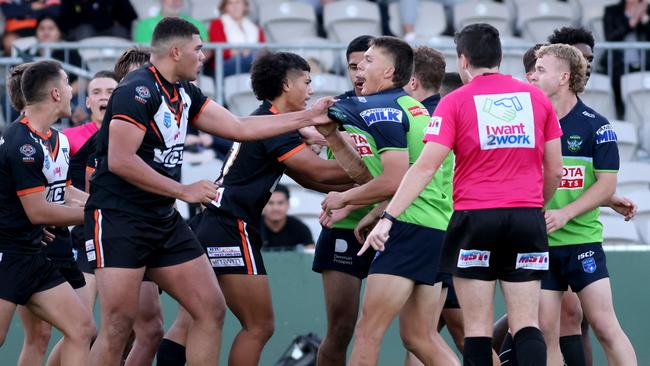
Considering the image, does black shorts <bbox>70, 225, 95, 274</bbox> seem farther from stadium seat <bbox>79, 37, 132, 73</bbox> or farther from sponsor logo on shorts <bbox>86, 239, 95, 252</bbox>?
stadium seat <bbox>79, 37, 132, 73</bbox>

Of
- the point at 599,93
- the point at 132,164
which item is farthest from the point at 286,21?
the point at 132,164

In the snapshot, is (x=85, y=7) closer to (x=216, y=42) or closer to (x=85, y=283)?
(x=216, y=42)

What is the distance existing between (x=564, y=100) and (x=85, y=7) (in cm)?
773

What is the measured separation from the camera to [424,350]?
278 inches

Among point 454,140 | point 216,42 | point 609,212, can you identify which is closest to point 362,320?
point 454,140

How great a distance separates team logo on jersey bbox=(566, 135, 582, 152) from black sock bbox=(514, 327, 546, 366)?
1502 mm

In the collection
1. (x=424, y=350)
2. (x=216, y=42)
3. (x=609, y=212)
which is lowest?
(x=609, y=212)

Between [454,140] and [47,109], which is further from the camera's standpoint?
[47,109]

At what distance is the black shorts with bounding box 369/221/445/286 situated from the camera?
6934 mm

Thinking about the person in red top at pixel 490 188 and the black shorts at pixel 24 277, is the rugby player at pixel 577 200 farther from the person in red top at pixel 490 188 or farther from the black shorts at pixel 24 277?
the black shorts at pixel 24 277

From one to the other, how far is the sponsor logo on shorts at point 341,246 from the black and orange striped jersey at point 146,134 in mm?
1203

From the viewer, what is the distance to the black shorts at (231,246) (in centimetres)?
750

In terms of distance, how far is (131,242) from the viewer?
6895 millimetres

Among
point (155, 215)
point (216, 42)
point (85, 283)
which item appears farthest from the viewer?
point (216, 42)
